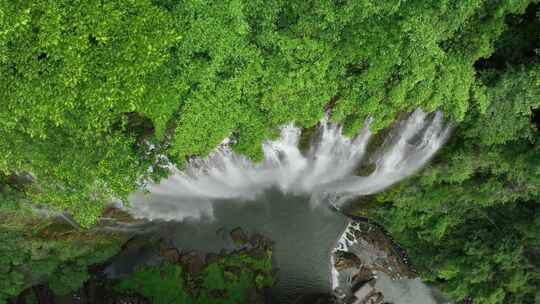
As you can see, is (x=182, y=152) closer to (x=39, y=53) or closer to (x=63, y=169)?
(x=63, y=169)

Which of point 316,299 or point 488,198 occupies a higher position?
point 488,198

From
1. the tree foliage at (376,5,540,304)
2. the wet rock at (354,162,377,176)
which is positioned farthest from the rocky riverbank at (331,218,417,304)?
the wet rock at (354,162,377,176)

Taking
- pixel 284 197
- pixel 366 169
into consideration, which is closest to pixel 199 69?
pixel 366 169

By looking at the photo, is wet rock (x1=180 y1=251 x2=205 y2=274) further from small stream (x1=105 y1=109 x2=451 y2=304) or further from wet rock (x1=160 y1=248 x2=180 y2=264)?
small stream (x1=105 y1=109 x2=451 y2=304)

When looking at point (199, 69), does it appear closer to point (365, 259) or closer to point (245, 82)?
point (245, 82)

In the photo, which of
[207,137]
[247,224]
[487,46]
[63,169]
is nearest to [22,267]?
[63,169]

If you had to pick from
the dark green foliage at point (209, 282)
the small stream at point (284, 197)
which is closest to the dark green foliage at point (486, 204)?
the small stream at point (284, 197)

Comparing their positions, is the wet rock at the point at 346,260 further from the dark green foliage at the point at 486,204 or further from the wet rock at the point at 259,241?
the wet rock at the point at 259,241
